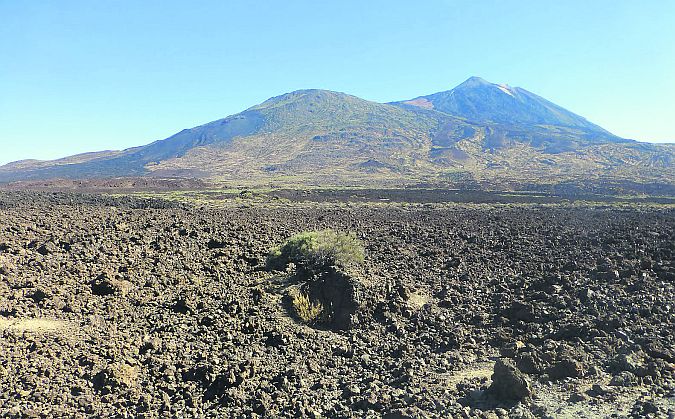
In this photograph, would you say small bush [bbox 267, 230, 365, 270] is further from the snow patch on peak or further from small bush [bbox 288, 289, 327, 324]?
the snow patch on peak

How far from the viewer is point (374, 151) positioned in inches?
3903

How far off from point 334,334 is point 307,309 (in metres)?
0.85

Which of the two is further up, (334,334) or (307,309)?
(307,309)

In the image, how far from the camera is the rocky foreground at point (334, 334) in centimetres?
511

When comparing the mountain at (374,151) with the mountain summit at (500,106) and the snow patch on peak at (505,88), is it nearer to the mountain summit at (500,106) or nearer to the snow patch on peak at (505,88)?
the mountain summit at (500,106)

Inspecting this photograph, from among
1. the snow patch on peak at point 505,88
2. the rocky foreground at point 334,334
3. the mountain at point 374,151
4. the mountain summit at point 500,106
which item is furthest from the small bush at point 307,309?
the snow patch on peak at point 505,88

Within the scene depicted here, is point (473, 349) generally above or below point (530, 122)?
below

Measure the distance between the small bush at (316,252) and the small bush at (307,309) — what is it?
1716mm

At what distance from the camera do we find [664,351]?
5.84 meters

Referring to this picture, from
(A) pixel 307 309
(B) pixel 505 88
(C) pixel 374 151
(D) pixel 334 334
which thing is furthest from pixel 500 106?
(D) pixel 334 334

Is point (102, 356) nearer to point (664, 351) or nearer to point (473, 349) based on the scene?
point (473, 349)

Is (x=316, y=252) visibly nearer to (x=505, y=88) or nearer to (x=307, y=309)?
(x=307, y=309)

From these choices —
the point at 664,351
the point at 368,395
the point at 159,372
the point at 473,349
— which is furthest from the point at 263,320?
the point at 664,351

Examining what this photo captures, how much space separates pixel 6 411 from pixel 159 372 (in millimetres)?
→ 1637
